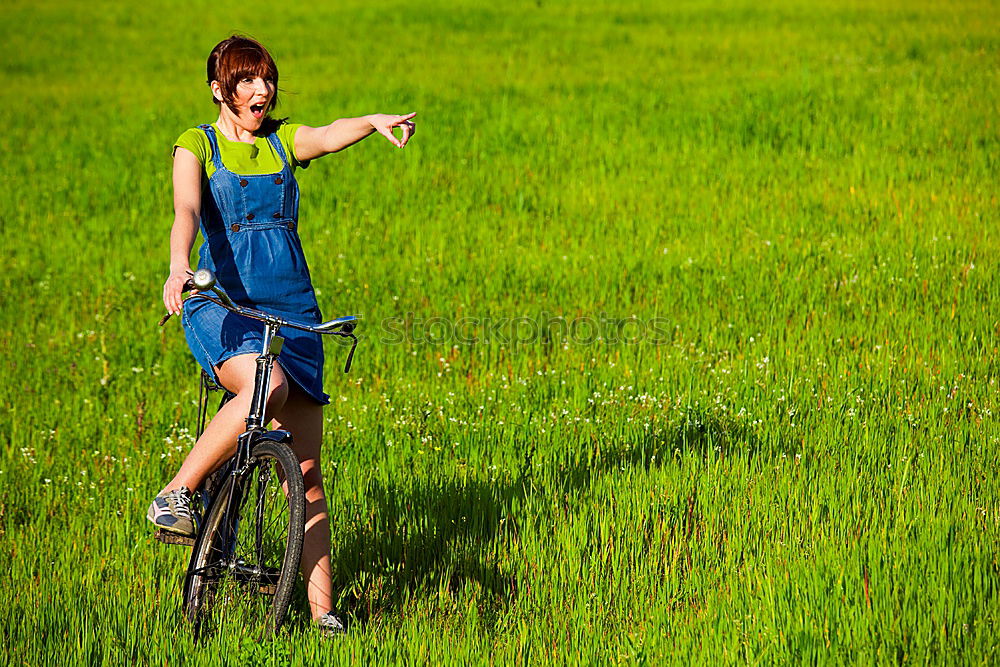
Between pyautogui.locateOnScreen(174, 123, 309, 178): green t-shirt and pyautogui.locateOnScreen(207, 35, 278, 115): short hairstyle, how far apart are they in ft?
0.61

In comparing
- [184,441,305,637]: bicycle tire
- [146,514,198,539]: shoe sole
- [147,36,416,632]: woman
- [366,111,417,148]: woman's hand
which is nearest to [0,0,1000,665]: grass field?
[184,441,305,637]: bicycle tire

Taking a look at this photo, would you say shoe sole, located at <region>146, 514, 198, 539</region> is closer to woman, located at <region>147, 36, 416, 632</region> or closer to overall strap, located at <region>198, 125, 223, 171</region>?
woman, located at <region>147, 36, 416, 632</region>

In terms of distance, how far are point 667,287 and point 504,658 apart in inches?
215

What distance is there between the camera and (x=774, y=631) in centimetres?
393

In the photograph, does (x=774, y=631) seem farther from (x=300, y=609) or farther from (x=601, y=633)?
(x=300, y=609)

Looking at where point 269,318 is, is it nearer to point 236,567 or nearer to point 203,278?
point 203,278

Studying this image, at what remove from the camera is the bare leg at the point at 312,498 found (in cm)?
429

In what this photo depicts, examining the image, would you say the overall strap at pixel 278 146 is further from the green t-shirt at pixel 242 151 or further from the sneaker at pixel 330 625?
the sneaker at pixel 330 625

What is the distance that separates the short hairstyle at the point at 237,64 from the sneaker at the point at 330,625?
6.48 ft

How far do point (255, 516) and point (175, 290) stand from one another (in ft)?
3.82

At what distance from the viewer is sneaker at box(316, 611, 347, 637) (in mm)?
4184

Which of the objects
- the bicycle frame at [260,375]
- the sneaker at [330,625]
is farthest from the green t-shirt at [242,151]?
the sneaker at [330,625]

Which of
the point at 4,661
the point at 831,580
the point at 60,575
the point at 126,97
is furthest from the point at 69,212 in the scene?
the point at 831,580

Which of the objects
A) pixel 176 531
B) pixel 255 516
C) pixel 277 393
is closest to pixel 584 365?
pixel 255 516
